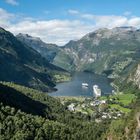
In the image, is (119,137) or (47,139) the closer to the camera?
(119,137)

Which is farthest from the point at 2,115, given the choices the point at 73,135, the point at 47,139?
the point at 73,135

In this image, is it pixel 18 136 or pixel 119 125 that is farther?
pixel 119 125

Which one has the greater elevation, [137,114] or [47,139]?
[137,114]

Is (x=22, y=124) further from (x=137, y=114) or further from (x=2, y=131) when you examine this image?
(x=137, y=114)

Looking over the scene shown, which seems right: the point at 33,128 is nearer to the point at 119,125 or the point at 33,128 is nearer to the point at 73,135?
the point at 73,135

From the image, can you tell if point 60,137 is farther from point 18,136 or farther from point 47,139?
point 18,136

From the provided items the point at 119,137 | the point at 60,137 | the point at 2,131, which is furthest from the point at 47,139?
the point at 119,137

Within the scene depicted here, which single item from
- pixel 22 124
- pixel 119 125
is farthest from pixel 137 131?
pixel 22 124

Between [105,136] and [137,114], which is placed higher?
[137,114]
